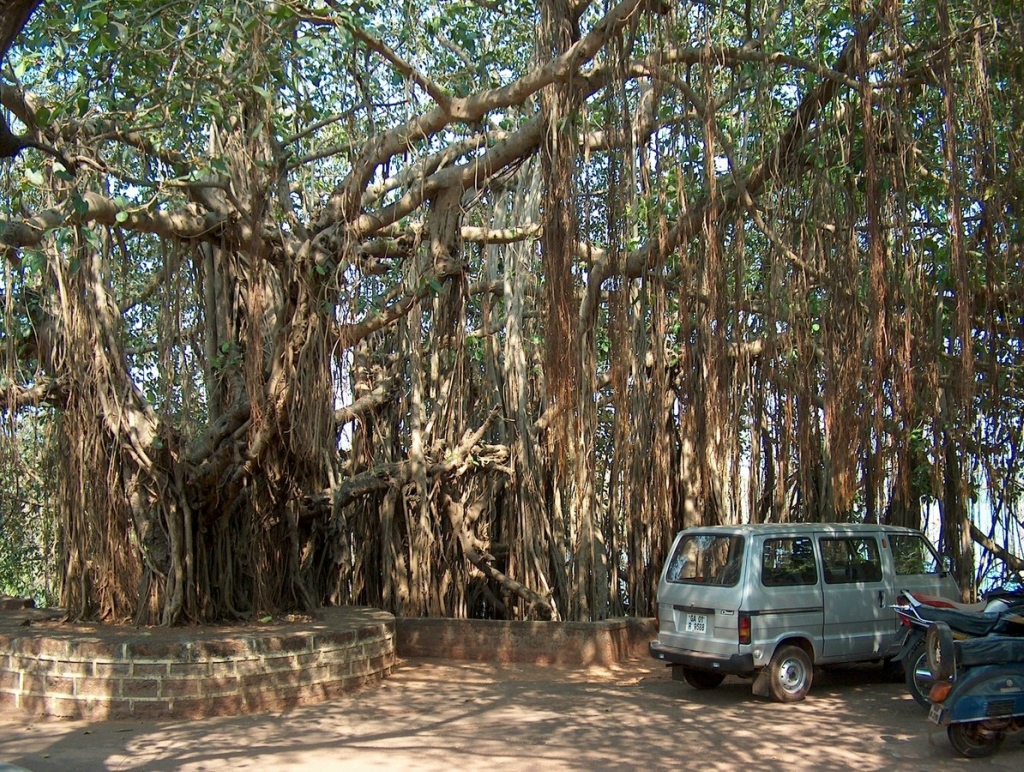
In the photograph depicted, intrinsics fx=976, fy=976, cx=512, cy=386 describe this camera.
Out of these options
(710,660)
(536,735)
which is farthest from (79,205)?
(710,660)

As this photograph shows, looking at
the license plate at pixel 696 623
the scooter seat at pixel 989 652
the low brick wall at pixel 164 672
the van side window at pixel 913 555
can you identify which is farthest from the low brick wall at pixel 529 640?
the scooter seat at pixel 989 652

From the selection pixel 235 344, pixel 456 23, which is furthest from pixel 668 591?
pixel 456 23

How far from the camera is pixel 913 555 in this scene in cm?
818

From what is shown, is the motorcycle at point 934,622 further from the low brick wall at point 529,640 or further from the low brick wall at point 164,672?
the low brick wall at point 164,672

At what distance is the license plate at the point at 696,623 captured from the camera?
287 inches

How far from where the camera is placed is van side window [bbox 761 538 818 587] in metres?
7.28

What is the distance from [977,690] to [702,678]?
101 inches

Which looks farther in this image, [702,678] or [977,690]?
[702,678]

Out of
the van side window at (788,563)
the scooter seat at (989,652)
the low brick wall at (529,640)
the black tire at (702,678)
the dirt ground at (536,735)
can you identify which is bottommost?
the dirt ground at (536,735)

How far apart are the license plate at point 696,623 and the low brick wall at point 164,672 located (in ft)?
8.98

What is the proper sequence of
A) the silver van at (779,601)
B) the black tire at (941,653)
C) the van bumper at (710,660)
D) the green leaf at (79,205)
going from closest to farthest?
the black tire at (941,653), the green leaf at (79,205), the van bumper at (710,660), the silver van at (779,601)

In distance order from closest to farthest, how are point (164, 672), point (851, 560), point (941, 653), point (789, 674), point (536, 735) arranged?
point (941, 653) → point (536, 735) → point (164, 672) → point (789, 674) → point (851, 560)

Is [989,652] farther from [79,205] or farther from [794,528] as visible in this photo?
[79,205]

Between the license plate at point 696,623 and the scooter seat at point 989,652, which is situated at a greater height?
the license plate at point 696,623
